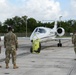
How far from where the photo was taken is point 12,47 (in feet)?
40.9

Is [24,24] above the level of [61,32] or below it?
above

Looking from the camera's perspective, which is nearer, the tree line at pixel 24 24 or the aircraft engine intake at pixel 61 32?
the aircraft engine intake at pixel 61 32

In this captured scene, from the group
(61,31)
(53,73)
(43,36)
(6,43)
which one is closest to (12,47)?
(6,43)

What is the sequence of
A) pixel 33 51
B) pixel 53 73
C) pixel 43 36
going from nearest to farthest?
1. pixel 53 73
2. pixel 33 51
3. pixel 43 36

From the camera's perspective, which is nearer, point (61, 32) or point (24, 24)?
point (61, 32)

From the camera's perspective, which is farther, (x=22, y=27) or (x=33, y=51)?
(x=22, y=27)

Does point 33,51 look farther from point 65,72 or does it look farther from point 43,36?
point 65,72

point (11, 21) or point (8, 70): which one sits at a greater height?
point (11, 21)

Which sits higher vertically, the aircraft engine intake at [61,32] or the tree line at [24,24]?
the tree line at [24,24]

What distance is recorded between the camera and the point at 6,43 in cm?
1255

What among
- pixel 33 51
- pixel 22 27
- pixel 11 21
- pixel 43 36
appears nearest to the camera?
pixel 33 51

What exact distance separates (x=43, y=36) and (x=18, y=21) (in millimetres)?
101812

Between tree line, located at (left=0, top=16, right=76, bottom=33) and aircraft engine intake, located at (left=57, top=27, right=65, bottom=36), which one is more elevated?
tree line, located at (left=0, top=16, right=76, bottom=33)

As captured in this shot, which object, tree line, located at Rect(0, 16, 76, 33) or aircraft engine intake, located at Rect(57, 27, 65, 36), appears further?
tree line, located at Rect(0, 16, 76, 33)
